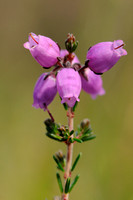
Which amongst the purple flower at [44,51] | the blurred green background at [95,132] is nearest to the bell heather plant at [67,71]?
the purple flower at [44,51]

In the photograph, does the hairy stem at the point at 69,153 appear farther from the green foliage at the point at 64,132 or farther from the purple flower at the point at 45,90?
the purple flower at the point at 45,90

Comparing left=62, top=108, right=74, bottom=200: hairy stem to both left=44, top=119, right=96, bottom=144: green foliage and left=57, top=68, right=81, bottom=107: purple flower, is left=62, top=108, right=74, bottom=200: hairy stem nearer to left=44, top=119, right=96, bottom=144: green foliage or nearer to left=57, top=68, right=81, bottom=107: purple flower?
left=44, top=119, right=96, bottom=144: green foliage

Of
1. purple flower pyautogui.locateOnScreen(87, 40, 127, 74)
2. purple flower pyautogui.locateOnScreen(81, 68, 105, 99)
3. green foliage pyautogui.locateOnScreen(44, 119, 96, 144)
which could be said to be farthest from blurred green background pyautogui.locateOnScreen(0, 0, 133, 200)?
purple flower pyautogui.locateOnScreen(87, 40, 127, 74)

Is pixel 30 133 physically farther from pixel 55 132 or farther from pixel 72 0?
pixel 72 0

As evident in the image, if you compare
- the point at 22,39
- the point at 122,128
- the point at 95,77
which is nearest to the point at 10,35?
the point at 22,39

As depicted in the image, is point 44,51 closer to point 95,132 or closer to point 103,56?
point 103,56

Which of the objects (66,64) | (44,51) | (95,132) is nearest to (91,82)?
(66,64)
